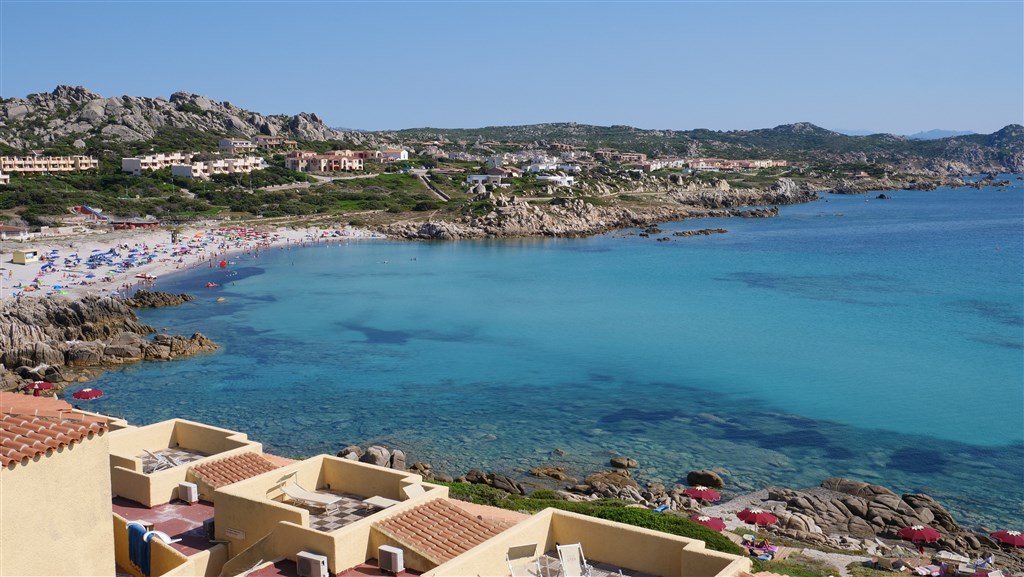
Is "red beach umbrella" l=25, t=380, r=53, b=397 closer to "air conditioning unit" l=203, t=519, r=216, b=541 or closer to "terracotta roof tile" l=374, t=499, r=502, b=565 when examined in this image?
"air conditioning unit" l=203, t=519, r=216, b=541

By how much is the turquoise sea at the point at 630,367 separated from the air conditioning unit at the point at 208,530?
1156 centimetres

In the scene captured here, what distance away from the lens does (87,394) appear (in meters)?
27.7

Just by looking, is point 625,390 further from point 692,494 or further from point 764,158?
point 764,158

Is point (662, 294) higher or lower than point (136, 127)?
lower

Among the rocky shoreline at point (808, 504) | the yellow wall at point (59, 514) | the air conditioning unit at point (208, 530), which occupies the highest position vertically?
the yellow wall at point (59, 514)

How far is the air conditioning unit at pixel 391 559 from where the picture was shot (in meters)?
9.69

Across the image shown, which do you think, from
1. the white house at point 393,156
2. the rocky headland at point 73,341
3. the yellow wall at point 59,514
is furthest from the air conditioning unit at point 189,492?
the white house at point 393,156

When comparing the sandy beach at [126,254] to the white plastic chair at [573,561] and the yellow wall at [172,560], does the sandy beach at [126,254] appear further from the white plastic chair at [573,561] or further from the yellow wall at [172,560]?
the white plastic chair at [573,561]

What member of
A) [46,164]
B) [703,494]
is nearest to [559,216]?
[46,164]

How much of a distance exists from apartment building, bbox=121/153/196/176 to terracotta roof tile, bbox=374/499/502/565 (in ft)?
319

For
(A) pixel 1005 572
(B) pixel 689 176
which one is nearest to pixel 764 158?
(B) pixel 689 176

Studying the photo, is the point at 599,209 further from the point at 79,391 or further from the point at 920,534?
the point at 920,534

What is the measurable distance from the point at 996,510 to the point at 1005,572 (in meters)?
4.24

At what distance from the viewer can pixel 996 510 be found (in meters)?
19.9
